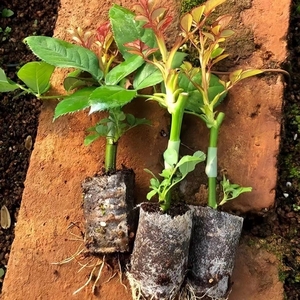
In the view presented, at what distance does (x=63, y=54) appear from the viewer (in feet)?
4.83

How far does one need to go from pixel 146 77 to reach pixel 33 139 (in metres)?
0.63

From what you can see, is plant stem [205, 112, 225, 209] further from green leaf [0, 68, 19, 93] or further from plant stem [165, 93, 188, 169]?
green leaf [0, 68, 19, 93]

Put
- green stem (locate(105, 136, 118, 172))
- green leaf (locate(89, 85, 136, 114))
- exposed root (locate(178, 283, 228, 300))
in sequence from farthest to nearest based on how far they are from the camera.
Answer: green stem (locate(105, 136, 118, 172)) < exposed root (locate(178, 283, 228, 300)) < green leaf (locate(89, 85, 136, 114))

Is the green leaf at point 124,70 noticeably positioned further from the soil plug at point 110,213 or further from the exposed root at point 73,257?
the exposed root at point 73,257

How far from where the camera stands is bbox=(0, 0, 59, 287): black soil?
6.07 ft

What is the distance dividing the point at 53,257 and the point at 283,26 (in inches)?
41.7

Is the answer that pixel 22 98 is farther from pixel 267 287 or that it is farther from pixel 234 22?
pixel 267 287

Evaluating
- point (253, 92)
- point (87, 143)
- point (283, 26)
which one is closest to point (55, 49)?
point (87, 143)

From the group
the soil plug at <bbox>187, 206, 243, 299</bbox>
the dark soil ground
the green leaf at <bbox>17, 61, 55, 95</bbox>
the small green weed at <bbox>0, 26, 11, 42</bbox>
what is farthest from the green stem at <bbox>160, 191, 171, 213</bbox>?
the small green weed at <bbox>0, 26, 11, 42</bbox>

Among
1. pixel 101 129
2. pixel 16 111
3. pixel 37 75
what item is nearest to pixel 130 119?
pixel 101 129

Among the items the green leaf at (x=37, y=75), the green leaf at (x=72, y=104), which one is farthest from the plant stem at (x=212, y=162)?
the green leaf at (x=37, y=75)

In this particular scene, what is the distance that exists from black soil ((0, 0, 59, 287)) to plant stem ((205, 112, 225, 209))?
76 cm

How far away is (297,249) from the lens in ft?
5.10

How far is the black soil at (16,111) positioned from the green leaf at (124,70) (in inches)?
21.6
